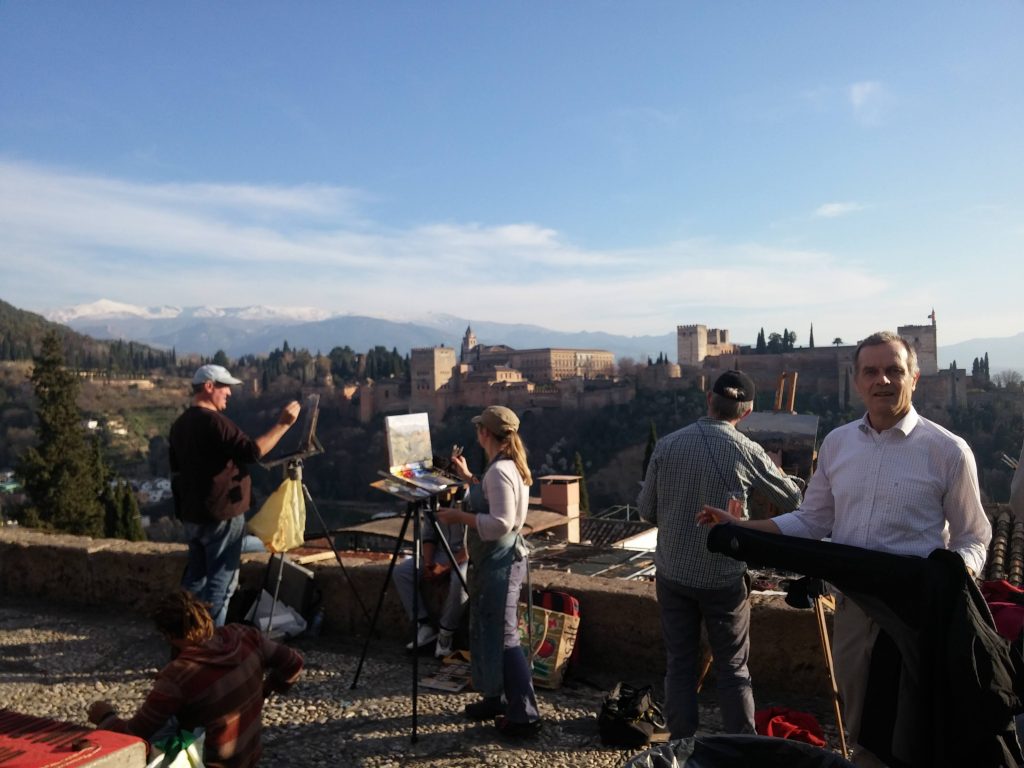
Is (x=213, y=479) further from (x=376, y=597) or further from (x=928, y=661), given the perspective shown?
(x=928, y=661)

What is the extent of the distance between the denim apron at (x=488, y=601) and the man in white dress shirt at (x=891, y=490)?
4.29 ft

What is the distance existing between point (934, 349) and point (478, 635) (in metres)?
64.5

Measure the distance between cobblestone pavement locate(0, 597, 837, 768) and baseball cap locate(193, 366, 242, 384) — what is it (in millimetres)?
1448

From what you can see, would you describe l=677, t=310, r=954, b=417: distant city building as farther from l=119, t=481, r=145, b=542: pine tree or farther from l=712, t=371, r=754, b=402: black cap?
l=712, t=371, r=754, b=402: black cap

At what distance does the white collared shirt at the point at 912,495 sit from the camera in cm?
207

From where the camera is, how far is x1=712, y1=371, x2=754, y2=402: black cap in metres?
2.82

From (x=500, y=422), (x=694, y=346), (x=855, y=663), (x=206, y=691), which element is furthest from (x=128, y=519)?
(x=694, y=346)

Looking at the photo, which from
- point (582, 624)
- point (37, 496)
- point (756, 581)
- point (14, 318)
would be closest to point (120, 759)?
point (582, 624)

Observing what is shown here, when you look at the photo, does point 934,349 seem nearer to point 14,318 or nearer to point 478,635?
point 478,635

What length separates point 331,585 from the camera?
4457 mm

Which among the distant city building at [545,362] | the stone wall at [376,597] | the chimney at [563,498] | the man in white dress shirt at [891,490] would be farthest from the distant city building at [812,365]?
the man in white dress shirt at [891,490]

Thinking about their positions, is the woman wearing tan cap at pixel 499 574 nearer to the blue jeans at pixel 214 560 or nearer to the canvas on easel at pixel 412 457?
the canvas on easel at pixel 412 457

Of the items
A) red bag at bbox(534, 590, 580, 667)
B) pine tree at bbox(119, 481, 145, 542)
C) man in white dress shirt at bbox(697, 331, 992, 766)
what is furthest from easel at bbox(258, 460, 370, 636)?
pine tree at bbox(119, 481, 145, 542)

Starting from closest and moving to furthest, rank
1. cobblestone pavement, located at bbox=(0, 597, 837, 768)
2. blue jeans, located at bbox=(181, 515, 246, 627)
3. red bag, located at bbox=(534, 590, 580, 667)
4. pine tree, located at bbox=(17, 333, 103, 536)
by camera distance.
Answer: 1. cobblestone pavement, located at bbox=(0, 597, 837, 768)
2. red bag, located at bbox=(534, 590, 580, 667)
3. blue jeans, located at bbox=(181, 515, 246, 627)
4. pine tree, located at bbox=(17, 333, 103, 536)
